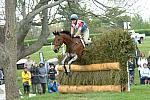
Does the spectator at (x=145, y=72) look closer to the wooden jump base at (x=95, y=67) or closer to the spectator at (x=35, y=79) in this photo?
the spectator at (x=35, y=79)

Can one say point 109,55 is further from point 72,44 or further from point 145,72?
point 145,72

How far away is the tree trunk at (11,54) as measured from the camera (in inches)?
410

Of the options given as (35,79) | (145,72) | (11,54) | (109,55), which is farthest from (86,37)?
(145,72)

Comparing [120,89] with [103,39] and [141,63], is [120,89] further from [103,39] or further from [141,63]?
[141,63]

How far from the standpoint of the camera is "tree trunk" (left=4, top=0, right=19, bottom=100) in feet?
34.2

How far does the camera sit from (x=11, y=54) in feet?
34.0

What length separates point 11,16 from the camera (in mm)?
10500

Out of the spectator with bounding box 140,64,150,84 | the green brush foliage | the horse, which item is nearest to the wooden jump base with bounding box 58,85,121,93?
the green brush foliage

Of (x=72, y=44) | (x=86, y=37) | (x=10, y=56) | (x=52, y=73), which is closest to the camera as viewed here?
(x=10, y=56)

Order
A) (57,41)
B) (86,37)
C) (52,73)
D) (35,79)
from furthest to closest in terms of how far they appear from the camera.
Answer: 1. (52,73)
2. (35,79)
3. (86,37)
4. (57,41)

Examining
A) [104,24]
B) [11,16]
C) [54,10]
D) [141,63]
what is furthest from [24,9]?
[11,16]

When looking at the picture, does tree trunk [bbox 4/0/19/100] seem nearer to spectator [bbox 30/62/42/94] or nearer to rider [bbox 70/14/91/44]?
rider [bbox 70/14/91/44]

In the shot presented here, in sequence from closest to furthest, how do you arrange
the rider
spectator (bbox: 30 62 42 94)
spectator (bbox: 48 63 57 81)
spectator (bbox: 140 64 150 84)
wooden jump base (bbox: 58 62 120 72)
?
1. the rider
2. wooden jump base (bbox: 58 62 120 72)
3. spectator (bbox: 30 62 42 94)
4. spectator (bbox: 140 64 150 84)
5. spectator (bbox: 48 63 57 81)

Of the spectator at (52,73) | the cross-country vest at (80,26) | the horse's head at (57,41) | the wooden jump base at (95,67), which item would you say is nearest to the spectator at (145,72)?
the spectator at (52,73)
